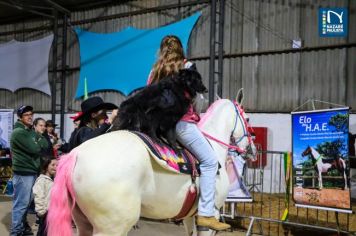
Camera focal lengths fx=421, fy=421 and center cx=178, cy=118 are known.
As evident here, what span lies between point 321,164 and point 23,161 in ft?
13.9

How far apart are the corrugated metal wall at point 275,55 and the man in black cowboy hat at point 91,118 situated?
24.8 ft

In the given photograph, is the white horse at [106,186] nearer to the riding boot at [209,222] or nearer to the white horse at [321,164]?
the riding boot at [209,222]

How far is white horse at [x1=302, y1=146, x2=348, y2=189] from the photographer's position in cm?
565

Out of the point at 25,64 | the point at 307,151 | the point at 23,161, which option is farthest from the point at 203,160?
the point at 25,64

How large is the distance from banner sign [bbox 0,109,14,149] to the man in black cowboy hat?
9.18 meters

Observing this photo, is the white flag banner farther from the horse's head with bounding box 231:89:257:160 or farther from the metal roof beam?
the horse's head with bounding box 231:89:257:160

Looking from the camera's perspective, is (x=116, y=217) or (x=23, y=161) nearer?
(x=116, y=217)

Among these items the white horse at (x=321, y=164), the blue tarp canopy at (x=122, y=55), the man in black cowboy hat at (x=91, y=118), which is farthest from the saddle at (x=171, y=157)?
the blue tarp canopy at (x=122, y=55)

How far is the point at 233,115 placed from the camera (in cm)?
455

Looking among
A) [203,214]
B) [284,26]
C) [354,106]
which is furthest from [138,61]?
[203,214]

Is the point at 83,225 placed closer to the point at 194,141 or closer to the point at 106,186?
the point at 106,186

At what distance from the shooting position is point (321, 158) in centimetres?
581

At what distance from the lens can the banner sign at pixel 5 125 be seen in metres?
12.8

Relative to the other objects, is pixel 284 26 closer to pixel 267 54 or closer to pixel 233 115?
pixel 267 54
